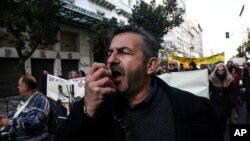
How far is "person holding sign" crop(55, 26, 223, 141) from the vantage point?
7.21 ft

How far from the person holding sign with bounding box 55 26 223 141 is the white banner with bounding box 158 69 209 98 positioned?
6244mm

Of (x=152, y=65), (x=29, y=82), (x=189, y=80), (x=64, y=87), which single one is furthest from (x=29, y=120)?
(x=64, y=87)

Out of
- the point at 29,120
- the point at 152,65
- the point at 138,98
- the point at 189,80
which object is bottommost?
the point at 29,120

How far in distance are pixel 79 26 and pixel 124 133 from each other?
28.5 metres

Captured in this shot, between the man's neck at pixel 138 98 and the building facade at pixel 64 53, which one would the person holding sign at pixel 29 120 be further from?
the building facade at pixel 64 53

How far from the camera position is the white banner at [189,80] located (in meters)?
8.80

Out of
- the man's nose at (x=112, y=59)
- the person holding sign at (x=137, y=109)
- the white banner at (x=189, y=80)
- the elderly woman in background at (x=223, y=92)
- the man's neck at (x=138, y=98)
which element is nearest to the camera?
the person holding sign at (x=137, y=109)

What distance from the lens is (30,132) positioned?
4871 mm

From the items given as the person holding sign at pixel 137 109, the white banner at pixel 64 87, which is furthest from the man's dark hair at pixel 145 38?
the white banner at pixel 64 87

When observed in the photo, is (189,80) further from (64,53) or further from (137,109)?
(64,53)

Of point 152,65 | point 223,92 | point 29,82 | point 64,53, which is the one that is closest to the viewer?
point 152,65

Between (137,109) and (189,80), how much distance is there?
21.4 ft

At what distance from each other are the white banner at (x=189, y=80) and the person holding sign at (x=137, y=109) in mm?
6244

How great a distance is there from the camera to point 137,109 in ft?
8.18
